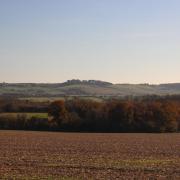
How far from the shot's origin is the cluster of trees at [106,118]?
3425 inches

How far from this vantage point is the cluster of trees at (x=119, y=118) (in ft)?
285

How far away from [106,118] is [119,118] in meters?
2.39

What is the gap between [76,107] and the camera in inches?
3615

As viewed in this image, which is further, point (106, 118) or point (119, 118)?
point (119, 118)

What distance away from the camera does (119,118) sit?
8831 centimetres

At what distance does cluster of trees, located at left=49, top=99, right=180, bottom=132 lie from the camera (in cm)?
8681

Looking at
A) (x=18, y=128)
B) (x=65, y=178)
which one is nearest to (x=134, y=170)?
(x=65, y=178)

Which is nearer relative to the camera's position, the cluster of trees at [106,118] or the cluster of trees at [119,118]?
the cluster of trees at [119,118]

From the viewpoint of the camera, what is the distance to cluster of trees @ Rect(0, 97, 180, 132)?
8700 centimetres

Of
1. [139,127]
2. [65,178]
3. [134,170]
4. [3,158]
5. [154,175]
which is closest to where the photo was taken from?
[65,178]

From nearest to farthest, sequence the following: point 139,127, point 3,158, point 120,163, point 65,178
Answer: point 65,178 → point 120,163 → point 3,158 → point 139,127

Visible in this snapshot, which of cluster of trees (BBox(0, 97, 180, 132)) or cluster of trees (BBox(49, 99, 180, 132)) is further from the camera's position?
cluster of trees (BBox(0, 97, 180, 132))

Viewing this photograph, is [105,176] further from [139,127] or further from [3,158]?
[139,127]

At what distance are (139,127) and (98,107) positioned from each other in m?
9.00
